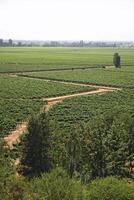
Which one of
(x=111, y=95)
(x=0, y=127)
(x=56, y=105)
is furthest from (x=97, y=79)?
(x=0, y=127)

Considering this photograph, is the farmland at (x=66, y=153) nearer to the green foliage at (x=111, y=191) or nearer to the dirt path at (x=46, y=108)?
the green foliage at (x=111, y=191)

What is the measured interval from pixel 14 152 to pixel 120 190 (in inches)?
726

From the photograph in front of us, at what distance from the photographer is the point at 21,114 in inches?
2147

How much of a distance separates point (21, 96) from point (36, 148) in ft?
143

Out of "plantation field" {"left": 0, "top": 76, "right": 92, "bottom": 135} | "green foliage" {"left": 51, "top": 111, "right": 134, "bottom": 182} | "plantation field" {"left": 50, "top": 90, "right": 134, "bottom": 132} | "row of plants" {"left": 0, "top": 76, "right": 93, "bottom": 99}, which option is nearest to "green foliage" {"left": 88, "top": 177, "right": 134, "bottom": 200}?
"green foliage" {"left": 51, "top": 111, "right": 134, "bottom": 182}

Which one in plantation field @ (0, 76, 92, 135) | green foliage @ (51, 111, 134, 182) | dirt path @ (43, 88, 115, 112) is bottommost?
dirt path @ (43, 88, 115, 112)

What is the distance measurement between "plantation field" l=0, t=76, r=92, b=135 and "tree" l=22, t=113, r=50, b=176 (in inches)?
616

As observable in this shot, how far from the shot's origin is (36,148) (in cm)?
2919

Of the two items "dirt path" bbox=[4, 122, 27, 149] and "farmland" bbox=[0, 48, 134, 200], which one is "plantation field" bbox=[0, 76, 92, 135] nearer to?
"farmland" bbox=[0, 48, 134, 200]

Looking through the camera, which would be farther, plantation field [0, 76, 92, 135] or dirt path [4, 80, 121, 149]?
plantation field [0, 76, 92, 135]

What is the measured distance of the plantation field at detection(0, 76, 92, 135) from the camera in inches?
2048

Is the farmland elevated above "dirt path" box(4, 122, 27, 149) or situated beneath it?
elevated above

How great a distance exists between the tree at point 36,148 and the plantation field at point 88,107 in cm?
1598

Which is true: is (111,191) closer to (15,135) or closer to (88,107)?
(15,135)
